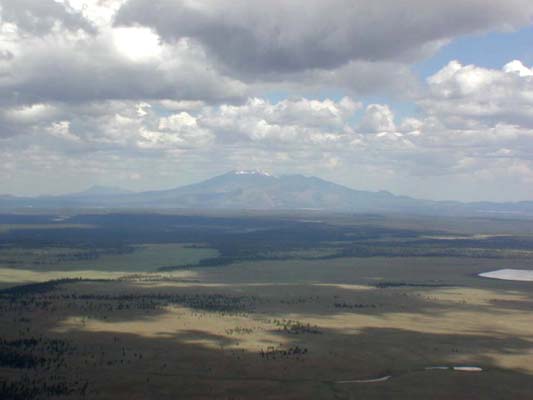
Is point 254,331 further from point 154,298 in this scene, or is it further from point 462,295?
point 462,295

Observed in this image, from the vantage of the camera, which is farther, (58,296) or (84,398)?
(58,296)

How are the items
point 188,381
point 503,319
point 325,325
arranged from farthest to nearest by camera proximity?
point 503,319 < point 325,325 < point 188,381

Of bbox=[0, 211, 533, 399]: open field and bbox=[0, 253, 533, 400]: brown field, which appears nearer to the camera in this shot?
bbox=[0, 211, 533, 399]: open field

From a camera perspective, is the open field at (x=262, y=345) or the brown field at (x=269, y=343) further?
the brown field at (x=269, y=343)

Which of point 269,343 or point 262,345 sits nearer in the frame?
point 262,345

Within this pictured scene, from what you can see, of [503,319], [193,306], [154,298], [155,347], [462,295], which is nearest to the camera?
[155,347]

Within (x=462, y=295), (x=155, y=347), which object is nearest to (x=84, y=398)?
(x=155, y=347)

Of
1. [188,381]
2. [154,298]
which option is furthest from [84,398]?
[154,298]

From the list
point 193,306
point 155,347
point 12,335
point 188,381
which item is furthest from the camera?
point 193,306

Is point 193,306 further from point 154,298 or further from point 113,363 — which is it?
point 113,363
